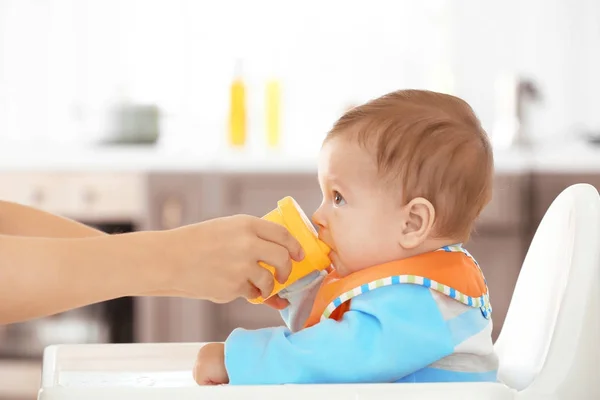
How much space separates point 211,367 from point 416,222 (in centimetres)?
26

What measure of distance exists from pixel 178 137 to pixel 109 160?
0.53 meters

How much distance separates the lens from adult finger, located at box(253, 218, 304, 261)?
33.7 inches

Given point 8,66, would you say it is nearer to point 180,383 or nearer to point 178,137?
point 178,137

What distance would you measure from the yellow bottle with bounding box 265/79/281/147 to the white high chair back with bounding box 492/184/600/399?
6.68ft

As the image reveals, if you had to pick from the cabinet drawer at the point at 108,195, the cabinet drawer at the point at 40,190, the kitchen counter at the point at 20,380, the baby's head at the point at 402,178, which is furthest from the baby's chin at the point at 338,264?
the kitchen counter at the point at 20,380

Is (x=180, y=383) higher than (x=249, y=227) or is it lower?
lower

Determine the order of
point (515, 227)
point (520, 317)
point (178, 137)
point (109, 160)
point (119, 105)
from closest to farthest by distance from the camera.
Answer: point (520, 317) < point (515, 227) < point (109, 160) < point (119, 105) < point (178, 137)

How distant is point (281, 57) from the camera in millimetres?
3242

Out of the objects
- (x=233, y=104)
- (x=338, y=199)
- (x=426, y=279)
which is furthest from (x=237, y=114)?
(x=426, y=279)

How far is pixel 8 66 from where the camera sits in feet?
11.4

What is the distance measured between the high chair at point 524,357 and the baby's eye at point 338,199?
23 centimetres

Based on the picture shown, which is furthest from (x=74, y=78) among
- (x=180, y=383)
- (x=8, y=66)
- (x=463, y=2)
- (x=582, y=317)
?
(x=582, y=317)

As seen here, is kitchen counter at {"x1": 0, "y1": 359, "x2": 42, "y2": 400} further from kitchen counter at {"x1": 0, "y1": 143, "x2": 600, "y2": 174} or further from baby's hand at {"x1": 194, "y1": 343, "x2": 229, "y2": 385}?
baby's hand at {"x1": 194, "y1": 343, "x2": 229, "y2": 385}

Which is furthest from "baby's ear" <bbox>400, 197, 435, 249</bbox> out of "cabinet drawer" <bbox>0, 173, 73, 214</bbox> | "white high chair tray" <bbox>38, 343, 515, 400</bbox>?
"cabinet drawer" <bbox>0, 173, 73, 214</bbox>
